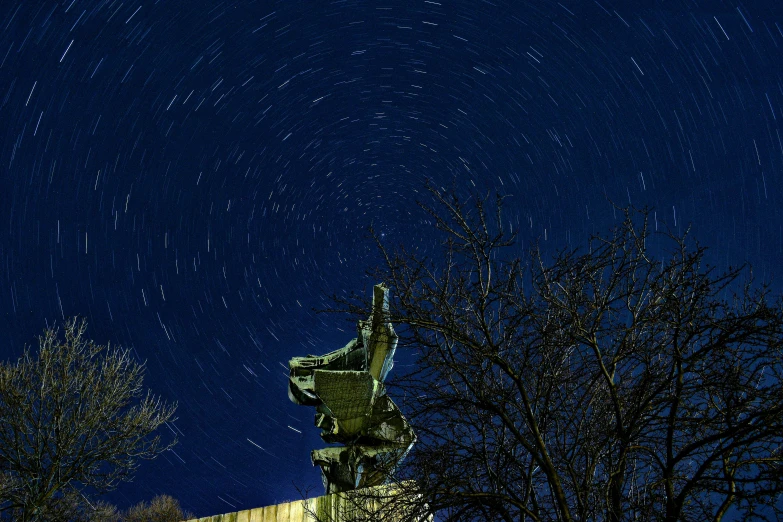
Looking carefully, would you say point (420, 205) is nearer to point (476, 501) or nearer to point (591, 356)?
point (591, 356)

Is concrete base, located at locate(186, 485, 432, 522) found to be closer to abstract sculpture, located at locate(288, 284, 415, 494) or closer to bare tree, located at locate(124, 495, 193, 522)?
abstract sculpture, located at locate(288, 284, 415, 494)

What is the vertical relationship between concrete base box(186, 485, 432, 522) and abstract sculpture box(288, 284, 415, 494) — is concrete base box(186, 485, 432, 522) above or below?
below

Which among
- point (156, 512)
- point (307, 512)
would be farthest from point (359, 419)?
point (156, 512)

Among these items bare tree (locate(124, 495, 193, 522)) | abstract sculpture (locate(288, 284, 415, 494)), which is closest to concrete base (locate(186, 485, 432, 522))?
abstract sculpture (locate(288, 284, 415, 494))

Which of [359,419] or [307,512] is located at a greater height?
[359,419]

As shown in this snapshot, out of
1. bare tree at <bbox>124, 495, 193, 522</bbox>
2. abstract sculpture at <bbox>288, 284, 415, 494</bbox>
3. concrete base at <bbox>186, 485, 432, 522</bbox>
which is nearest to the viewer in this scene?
concrete base at <bbox>186, 485, 432, 522</bbox>

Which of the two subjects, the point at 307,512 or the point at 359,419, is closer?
the point at 307,512

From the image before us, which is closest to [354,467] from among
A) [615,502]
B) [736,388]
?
[615,502]

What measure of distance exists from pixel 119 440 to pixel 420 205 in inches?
410

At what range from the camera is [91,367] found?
1161 cm

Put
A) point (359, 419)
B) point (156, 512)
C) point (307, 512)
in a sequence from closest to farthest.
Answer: point (307, 512) < point (359, 419) < point (156, 512)

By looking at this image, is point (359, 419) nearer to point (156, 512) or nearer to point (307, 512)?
point (307, 512)

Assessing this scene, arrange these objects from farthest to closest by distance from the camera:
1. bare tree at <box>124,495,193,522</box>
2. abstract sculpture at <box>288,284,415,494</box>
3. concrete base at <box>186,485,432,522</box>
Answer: bare tree at <box>124,495,193,522</box> < abstract sculpture at <box>288,284,415,494</box> < concrete base at <box>186,485,432,522</box>

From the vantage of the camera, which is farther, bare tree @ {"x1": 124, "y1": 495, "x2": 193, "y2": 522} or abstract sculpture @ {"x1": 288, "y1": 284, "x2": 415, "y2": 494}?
bare tree @ {"x1": 124, "y1": 495, "x2": 193, "y2": 522}
